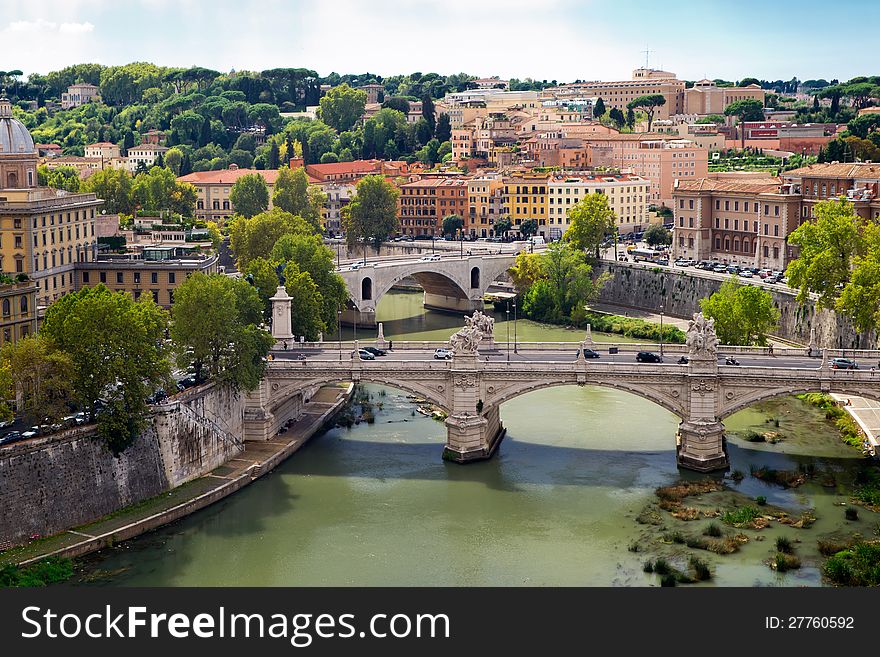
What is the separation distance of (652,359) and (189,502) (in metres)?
13.8

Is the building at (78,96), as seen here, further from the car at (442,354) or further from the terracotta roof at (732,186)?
the car at (442,354)

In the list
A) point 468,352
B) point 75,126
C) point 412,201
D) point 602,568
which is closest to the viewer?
point 602,568

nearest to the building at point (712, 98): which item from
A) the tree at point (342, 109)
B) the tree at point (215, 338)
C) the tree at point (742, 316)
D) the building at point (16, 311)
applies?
the tree at point (342, 109)

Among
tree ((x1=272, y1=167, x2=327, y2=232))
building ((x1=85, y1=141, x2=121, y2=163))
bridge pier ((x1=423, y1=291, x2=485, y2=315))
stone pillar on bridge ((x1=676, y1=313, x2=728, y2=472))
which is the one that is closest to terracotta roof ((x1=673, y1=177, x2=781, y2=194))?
bridge pier ((x1=423, y1=291, x2=485, y2=315))

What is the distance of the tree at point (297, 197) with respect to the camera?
87.4 meters

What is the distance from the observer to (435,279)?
73.8 m

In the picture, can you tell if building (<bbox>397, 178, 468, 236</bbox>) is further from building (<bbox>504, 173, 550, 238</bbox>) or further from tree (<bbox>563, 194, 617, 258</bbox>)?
tree (<bbox>563, 194, 617, 258</bbox>)

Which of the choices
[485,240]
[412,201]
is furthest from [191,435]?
[412,201]

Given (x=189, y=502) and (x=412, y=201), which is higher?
(x=412, y=201)

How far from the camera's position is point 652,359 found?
42.6m

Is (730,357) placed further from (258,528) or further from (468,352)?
(258,528)

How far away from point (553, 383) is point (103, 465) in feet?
41.9

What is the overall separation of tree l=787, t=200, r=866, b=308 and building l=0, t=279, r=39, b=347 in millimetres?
26943

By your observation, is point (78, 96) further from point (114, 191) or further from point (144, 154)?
point (114, 191)
